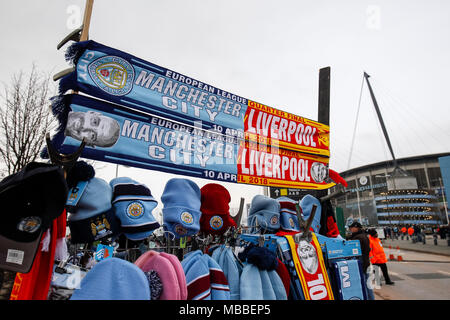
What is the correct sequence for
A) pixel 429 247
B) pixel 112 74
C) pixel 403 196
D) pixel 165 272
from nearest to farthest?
pixel 165 272, pixel 112 74, pixel 429 247, pixel 403 196

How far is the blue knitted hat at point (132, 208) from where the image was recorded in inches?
67.4

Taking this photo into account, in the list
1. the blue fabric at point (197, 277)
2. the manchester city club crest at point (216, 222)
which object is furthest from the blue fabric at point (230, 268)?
the blue fabric at point (197, 277)

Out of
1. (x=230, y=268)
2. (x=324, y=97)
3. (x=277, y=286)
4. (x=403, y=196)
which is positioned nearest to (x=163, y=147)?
(x=230, y=268)

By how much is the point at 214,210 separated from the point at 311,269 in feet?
3.90

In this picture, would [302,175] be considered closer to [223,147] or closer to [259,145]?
[259,145]

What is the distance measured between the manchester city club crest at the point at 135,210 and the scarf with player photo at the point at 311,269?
1533 mm

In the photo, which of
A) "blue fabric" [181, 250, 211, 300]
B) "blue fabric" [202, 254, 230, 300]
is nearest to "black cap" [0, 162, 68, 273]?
"blue fabric" [181, 250, 211, 300]

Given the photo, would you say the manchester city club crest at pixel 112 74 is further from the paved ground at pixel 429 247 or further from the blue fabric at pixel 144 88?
the paved ground at pixel 429 247

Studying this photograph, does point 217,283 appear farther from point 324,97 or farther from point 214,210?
point 324,97

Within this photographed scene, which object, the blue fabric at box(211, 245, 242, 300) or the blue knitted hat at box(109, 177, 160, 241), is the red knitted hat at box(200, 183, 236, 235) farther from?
the blue knitted hat at box(109, 177, 160, 241)

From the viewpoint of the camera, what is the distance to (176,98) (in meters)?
2.63

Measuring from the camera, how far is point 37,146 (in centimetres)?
568
